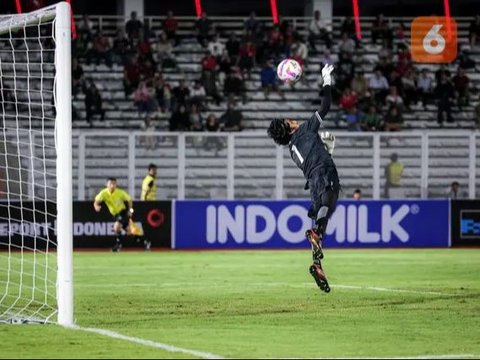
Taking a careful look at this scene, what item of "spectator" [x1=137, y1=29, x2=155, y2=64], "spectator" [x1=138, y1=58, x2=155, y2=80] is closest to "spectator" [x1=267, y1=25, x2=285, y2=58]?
"spectator" [x1=137, y1=29, x2=155, y2=64]

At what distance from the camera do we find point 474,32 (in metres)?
40.5

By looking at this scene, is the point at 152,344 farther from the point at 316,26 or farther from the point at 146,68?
the point at 316,26

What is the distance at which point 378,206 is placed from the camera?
31906 millimetres

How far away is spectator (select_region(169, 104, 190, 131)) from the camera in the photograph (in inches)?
1342

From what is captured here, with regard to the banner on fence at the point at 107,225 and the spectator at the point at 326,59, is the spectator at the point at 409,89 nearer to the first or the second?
the spectator at the point at 326,59

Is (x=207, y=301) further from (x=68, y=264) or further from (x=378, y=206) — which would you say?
(x=378, y=206)

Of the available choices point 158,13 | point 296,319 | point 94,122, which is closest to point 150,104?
point 94,122

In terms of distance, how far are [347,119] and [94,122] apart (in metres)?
7.15

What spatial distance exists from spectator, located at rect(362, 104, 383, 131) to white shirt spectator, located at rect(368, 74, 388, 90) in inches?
89.9

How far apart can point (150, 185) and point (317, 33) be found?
11.6 meters

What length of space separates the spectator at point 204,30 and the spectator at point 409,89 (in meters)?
6.16

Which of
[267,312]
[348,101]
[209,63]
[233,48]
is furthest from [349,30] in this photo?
[267,312]

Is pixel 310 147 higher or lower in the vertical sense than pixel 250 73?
lower

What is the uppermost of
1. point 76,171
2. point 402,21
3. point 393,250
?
point 402,21
